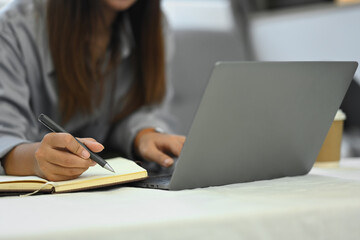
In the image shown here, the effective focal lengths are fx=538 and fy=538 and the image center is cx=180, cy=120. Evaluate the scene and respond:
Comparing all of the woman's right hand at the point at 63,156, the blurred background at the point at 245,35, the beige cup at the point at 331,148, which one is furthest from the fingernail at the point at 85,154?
the blurred background at the point at 245,35

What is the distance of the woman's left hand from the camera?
0.90 meters

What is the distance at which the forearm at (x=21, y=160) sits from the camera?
748mm

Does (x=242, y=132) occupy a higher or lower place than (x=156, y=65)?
higher

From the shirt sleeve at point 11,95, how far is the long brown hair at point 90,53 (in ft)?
0.31

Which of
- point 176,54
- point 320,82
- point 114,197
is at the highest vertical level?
point 320,82

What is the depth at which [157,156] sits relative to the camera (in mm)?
910

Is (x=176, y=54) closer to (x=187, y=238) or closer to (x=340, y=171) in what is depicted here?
(x=340, y=171)

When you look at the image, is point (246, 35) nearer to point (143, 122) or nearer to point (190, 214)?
point (143, 122)

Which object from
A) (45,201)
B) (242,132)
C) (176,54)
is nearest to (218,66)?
(242,132)

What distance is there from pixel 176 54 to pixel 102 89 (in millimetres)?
549

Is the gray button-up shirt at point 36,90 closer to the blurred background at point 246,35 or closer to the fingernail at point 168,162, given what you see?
the fingernail at point 168,162

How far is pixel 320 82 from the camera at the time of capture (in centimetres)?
70

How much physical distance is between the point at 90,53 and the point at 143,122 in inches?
8.0

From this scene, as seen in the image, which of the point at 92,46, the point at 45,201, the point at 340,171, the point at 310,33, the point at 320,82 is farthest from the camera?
the point at 310,33
